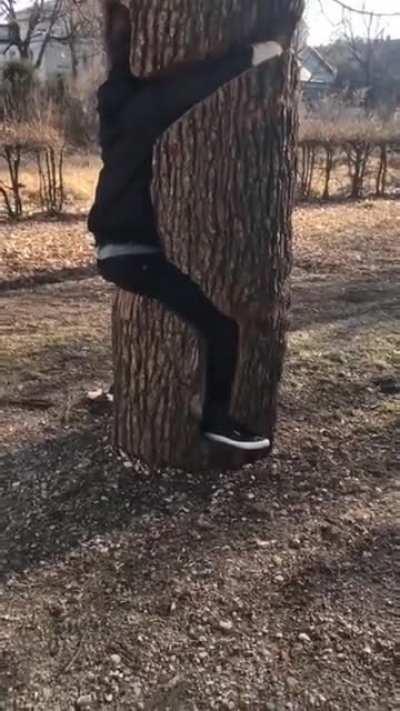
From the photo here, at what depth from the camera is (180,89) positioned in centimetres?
218

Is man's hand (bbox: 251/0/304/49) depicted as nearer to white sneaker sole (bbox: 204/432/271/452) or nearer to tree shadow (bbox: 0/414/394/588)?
white sneaker sole (bbox: 204/432/271/452)

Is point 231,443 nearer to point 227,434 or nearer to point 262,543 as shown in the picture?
point 227,434

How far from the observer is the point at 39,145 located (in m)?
9.09

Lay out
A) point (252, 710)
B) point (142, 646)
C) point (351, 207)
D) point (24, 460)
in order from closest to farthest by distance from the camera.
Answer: point (252, 710), point (142, 646), point (24, 460), point (351, 207)

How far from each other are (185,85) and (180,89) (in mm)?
20

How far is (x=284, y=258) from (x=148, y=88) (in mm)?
747

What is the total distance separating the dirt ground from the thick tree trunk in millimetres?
245

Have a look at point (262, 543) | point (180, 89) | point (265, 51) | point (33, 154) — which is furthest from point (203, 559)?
point (33, 154)

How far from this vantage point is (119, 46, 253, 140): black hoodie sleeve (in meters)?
2.16

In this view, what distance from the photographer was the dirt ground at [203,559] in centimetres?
180

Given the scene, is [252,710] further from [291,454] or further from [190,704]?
[291,454]

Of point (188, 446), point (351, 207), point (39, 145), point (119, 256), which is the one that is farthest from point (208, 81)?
point (351, 207)

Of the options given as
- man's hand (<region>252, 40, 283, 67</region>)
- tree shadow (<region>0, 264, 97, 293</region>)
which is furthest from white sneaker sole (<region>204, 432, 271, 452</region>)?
tree shadow (<region>0, 264, 97, 293</region>)

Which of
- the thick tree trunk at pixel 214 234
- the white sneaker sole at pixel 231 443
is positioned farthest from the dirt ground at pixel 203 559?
the thick tree trunk at pixel 214 234
